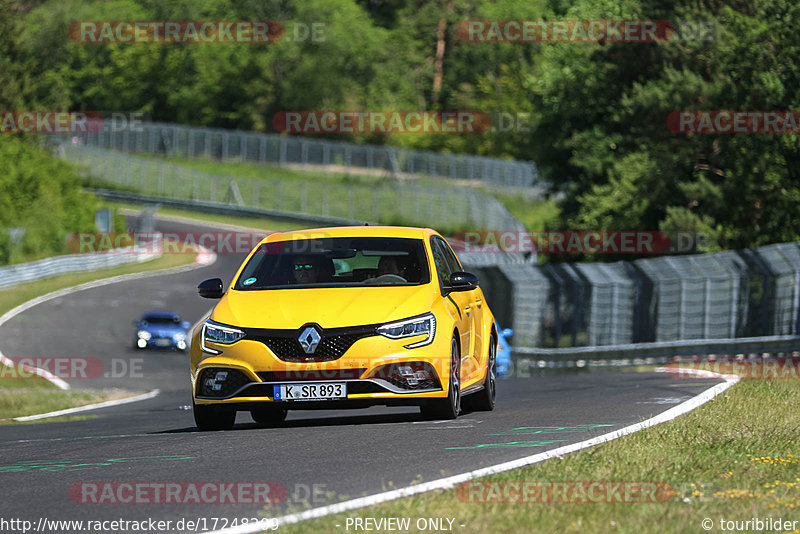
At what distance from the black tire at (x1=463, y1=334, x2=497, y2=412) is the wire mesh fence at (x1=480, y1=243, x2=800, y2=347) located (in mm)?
15206

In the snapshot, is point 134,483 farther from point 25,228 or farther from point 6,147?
point 6,147

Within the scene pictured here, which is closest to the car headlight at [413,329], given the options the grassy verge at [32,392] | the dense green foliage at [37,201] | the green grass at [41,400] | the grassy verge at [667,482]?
the grassy verge at [667,482]

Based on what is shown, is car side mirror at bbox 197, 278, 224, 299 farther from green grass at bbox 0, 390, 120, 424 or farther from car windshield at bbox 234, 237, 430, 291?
green grass at bbox 0, 390, 120, 424

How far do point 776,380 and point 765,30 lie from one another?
107 feet

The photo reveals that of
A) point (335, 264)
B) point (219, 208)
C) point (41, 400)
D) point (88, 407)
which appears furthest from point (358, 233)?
point (219, 208)

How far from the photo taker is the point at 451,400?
470 inches

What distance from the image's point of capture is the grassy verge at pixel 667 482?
6.62m

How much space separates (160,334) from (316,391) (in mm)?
30002

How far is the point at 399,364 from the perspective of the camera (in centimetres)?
1154

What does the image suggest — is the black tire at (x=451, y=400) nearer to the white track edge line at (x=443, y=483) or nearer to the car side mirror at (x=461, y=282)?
the car side mirror at (x=461, y=282)

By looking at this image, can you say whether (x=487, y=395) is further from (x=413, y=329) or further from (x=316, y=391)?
(x=316, y=391)

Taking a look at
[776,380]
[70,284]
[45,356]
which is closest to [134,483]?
[776,380]

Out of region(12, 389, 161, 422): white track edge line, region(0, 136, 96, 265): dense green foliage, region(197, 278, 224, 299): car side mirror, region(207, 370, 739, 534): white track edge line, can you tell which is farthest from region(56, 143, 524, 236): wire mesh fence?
region(207, 370, 739, 534): white track edge line

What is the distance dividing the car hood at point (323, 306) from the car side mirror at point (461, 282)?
1.31 ft
